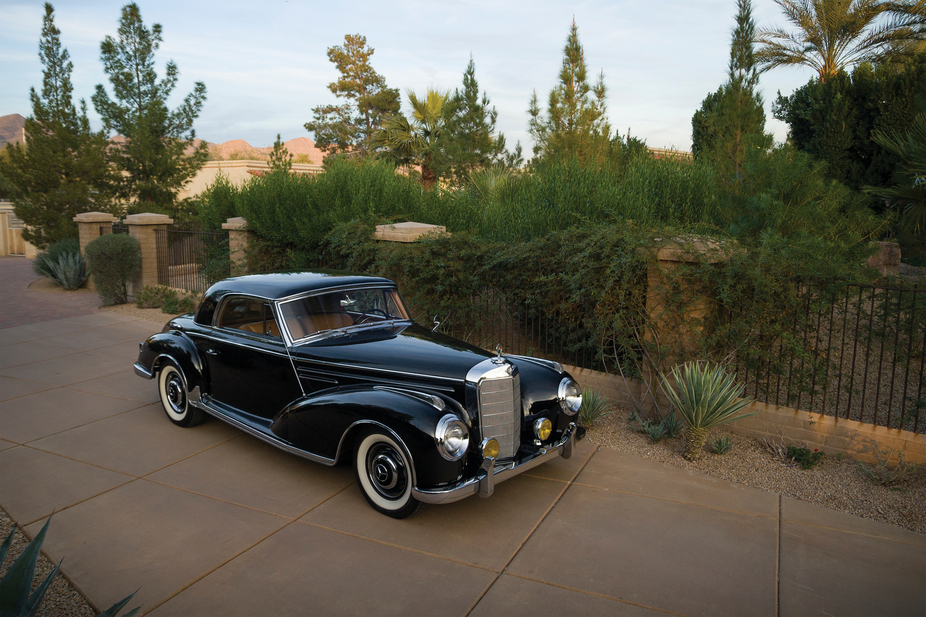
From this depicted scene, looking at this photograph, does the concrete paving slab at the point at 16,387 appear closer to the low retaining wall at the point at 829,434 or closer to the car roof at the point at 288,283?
the car roof at the point at 288,283

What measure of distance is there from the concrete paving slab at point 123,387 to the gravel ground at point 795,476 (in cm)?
497

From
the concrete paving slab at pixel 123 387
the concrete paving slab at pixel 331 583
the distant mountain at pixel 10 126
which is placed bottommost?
the concrete paving slab at pixel 331 583

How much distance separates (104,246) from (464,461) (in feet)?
36.3

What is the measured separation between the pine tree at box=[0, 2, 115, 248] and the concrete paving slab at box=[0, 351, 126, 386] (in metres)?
10.7

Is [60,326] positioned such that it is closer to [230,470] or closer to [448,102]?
[230,470]

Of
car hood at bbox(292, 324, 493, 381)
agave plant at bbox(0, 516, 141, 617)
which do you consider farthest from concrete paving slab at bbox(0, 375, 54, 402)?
agave plant at bbox(0, 516, 141, 617)

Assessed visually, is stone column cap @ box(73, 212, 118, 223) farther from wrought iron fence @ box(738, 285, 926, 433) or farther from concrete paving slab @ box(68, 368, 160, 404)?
wrought iron fence @ box(738, 285, 926, 433)

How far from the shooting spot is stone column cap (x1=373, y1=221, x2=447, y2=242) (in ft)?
26.1

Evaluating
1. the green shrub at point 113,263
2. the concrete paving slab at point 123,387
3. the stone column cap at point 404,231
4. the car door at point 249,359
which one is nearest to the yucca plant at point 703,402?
the car door at point 249,359

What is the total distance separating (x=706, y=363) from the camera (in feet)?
17.9

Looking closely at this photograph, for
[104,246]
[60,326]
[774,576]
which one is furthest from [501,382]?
[104,246]

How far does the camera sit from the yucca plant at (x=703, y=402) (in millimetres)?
5078

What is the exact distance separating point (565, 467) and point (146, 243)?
11.6 meters

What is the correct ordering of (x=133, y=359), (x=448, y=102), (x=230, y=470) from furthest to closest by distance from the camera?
1. (x=448, y=102)
2. (x=133, y=359)
3. (x=230, y=470)
